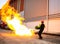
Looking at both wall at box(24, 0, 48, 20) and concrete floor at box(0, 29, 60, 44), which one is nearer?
concrete floor at box(0, 29, 60, 44)

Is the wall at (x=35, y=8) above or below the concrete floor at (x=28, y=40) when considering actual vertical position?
above

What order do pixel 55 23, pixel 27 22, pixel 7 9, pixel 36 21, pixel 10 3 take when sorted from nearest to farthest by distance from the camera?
pixel 55 23
pixel 36 21
pixel 27 22
pixel 7 9
pixel 10 3

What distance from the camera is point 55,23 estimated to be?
80.7ft

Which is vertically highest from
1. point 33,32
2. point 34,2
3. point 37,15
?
point 34,2

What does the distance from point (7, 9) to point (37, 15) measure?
1349cm

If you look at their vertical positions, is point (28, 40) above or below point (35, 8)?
below

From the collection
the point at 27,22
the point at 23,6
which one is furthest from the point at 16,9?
the point at 27,22

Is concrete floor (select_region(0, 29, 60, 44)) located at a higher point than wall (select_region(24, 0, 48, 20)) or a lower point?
lower

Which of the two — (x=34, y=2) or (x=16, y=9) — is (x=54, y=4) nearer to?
(x=34, y=2)

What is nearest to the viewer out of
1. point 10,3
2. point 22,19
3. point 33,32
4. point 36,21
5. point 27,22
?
point 33,32

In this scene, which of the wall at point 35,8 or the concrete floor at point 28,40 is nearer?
the concrete floor at point 28,40

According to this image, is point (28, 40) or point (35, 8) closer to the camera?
point (28, 40)

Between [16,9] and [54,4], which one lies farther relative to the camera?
[16,9]

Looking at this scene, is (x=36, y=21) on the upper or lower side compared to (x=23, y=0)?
lower
